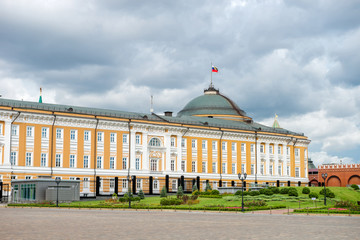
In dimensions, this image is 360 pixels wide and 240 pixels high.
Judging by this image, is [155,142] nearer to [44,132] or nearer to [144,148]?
[144,148]

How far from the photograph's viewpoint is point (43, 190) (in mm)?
51344

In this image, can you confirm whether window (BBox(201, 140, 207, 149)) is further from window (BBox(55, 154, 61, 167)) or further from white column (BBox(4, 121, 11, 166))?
white column (BBox(4, 121, 11, 166))

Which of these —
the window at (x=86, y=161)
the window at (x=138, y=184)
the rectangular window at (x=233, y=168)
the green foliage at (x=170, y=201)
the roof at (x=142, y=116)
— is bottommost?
the green foliage at (x=170, y=201)

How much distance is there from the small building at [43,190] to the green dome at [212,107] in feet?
124

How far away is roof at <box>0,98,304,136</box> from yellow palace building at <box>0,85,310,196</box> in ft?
Answer: 0.48

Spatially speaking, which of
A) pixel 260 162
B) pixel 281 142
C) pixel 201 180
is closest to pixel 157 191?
pixel 201 180

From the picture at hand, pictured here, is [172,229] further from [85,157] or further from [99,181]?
[85,157]

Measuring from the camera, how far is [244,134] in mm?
80188

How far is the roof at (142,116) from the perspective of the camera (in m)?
63.5

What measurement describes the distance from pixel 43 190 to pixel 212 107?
42.5 m

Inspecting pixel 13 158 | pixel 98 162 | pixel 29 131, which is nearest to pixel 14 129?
pixel 29 131

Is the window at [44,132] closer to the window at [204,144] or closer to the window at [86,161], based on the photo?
the window at [86,161]

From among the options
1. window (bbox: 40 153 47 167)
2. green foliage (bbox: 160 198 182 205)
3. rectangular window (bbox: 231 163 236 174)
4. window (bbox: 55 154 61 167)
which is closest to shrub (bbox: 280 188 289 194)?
green foliage (bbox: 160 198 182 205)

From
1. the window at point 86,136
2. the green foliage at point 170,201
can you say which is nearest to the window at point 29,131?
the window at point 86,136
